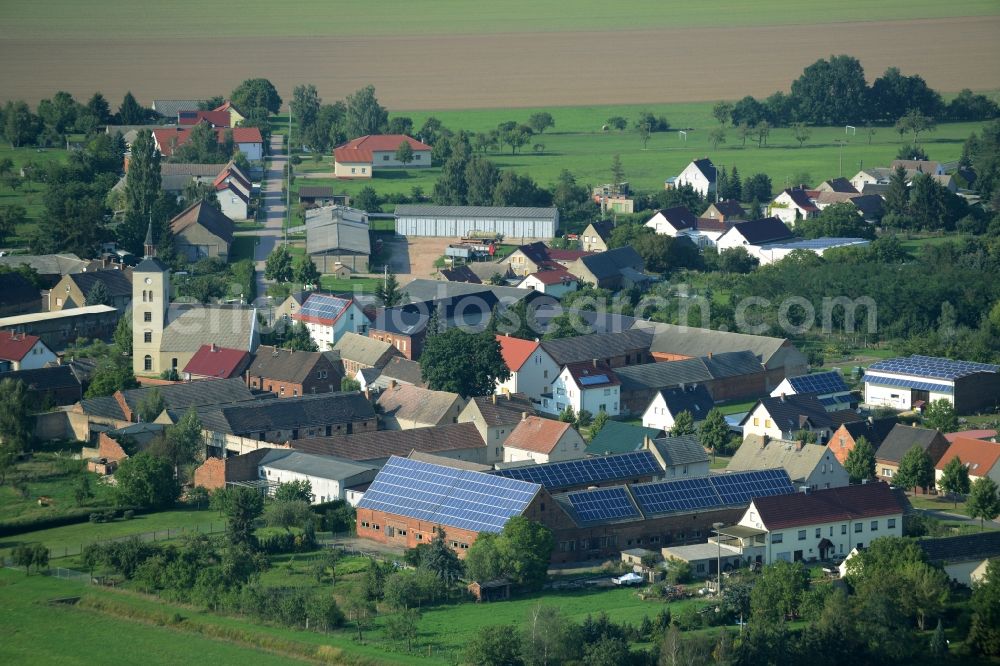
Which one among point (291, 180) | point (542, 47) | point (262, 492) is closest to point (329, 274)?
point (291, 180)

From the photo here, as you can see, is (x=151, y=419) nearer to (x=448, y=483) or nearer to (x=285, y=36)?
(x=448, y=483)

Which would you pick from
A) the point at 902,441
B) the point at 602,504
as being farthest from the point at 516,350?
the point at 602,504

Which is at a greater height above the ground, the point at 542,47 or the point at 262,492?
the point at 542,47

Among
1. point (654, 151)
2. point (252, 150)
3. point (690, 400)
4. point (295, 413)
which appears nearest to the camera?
point (295, 413)

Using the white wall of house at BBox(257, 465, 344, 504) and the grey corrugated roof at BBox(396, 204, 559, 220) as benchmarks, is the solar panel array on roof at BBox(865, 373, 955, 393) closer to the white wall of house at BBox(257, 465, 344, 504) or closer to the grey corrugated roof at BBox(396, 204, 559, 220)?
the white wall of house at BBox(257, 465, 344, 504)

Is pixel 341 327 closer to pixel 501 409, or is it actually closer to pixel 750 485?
pixel 501 409

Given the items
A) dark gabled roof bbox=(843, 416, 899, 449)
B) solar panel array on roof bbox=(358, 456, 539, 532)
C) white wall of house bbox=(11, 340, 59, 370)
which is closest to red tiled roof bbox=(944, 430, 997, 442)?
dark gabled roof bbox=(843, 416, 899, 449)
